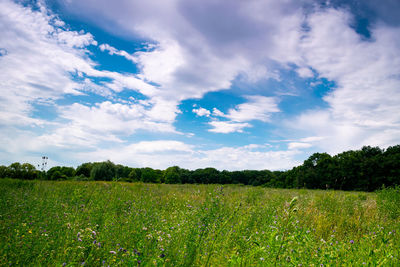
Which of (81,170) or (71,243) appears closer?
(71,243)

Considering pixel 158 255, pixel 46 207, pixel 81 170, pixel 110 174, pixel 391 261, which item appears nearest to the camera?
pixel 158 255

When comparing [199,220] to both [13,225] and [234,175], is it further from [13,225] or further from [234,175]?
[234,175]

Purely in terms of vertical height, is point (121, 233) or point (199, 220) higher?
point (199, 220)

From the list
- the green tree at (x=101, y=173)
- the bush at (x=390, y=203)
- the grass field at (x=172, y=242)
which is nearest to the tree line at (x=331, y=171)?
the green tree at (x=101, y=173)

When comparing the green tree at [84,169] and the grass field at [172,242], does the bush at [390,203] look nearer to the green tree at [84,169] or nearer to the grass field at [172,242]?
the grass field at [172,242]

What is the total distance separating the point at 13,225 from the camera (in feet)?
13.9

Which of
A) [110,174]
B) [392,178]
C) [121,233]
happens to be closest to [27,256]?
[121,233]

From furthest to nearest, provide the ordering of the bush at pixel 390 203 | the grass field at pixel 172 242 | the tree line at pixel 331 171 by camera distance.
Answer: the tree line at pixel 331 171, the bush at pixel 390 203, the grass field at pixel 172 242

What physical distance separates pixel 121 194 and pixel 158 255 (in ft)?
18.4

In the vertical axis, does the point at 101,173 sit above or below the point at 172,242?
above

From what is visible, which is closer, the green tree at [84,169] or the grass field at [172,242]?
the grass field at [172,242]

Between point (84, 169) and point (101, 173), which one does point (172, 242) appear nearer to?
point (101, 173)

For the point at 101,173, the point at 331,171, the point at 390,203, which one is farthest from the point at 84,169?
the point at 331,171

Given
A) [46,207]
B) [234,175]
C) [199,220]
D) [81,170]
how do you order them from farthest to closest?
[234,175], [81,170], [46,207], [199,220]
